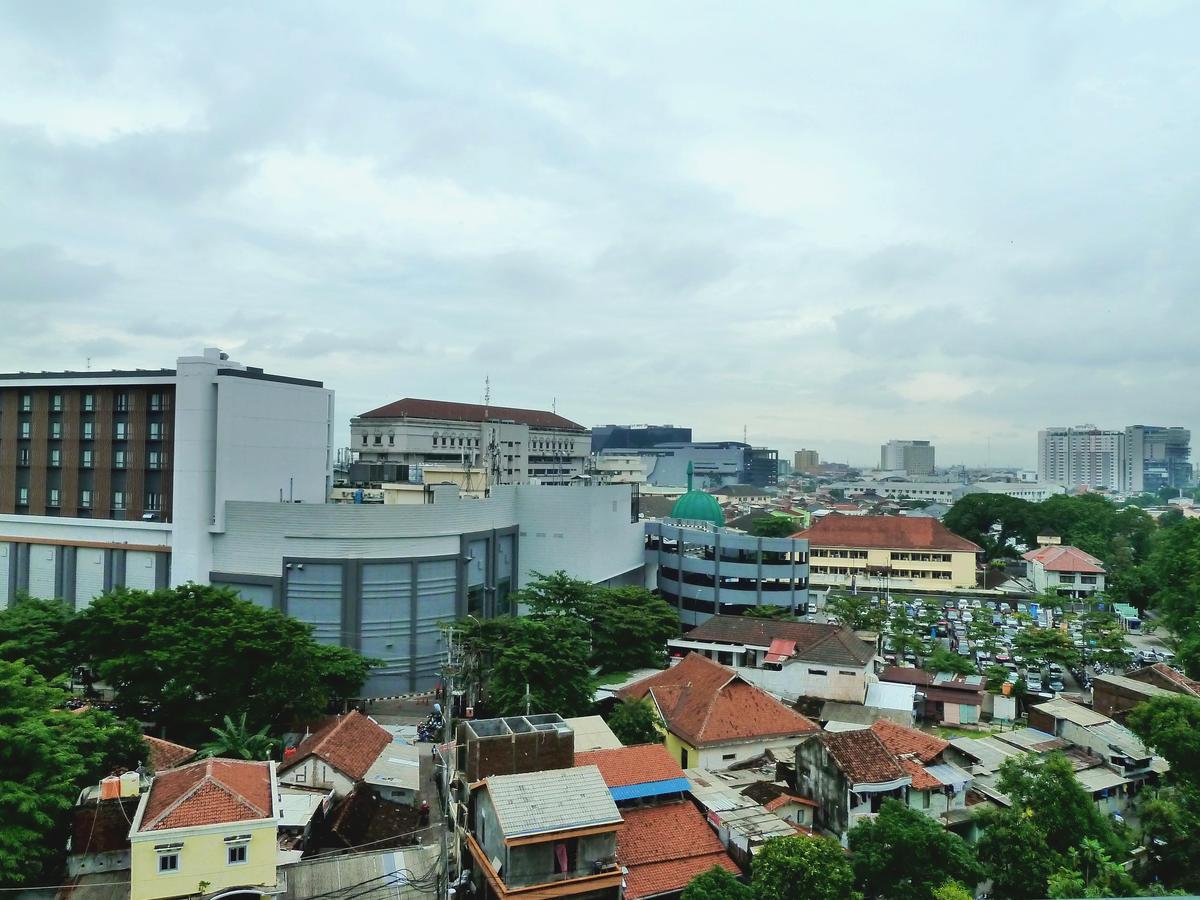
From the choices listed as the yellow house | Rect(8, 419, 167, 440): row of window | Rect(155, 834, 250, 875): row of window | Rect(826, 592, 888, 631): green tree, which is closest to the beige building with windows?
Rect(826, 592, 888, 631): green tree

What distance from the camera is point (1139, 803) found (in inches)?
879

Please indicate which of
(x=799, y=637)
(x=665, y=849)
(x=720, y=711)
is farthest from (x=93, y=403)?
(x=799, y=637)

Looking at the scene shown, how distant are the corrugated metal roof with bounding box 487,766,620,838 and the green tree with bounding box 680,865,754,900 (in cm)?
184

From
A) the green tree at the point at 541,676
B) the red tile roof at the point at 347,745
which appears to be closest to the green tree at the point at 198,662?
the red tile roof at the point at 347,745

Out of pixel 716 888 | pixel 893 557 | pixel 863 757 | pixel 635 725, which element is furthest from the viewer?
pixel 893 557

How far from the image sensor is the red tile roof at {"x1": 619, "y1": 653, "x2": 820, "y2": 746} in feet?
76.8

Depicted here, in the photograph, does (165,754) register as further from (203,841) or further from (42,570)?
(42,570)

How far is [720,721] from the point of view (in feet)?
77.6

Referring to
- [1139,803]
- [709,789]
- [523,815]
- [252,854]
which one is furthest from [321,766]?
[1139,803]

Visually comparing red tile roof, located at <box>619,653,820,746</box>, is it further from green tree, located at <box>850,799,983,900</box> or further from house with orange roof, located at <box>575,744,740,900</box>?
green tree, located at <box>850,799,983,900</box>

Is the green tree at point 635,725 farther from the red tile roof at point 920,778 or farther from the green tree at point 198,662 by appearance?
the green tree at point 198,662

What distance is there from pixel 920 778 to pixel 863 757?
1.62 metres

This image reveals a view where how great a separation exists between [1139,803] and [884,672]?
10277mm

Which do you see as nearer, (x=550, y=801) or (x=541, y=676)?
(x=550, y=801)
